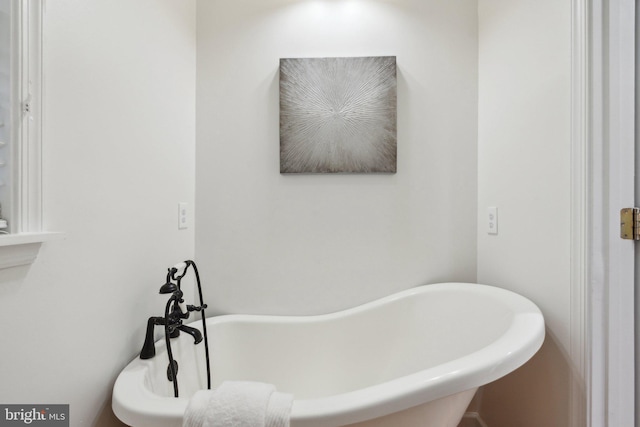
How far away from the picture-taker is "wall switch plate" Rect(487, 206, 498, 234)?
1465 millimetres

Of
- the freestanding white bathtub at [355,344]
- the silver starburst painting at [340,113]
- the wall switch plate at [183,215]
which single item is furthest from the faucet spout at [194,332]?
the silver starburst painting at [340,113]

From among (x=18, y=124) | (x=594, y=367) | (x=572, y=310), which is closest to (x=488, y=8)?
(x=572, y=310)

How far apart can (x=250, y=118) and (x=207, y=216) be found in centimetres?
60

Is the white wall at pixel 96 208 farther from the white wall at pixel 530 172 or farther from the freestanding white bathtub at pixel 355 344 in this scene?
the white wall at pixel 530 172

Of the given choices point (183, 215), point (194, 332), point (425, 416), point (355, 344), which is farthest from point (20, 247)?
point (355, 344)

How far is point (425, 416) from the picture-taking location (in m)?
0.81

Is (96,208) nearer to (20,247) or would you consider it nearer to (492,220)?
(20,247)

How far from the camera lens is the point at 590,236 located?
0.98m

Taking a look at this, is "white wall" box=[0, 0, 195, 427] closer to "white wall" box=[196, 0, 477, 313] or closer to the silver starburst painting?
"white wall" box=[196, 0, 477, 313]

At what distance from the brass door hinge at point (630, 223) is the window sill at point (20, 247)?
1.66 meters

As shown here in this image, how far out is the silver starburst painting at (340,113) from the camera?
156 centimetres

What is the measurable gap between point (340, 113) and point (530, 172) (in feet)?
3.08

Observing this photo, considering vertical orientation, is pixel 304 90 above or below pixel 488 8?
below

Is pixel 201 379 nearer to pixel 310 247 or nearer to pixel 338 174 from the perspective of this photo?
pixel 310 247
